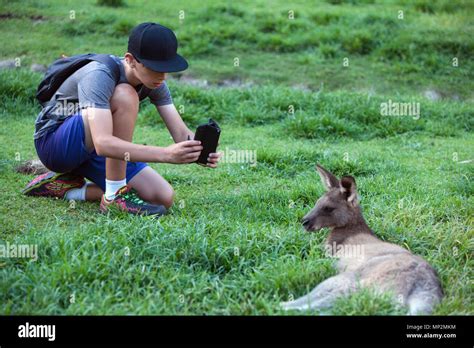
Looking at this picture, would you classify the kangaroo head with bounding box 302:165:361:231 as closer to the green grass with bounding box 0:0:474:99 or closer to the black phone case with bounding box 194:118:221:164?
the black phone case with bounding box 194:118:221:164

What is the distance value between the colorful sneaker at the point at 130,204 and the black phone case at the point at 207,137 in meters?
0.54

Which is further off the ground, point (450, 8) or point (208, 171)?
point (450, 8)

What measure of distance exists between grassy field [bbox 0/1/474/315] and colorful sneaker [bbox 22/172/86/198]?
0.12 metres

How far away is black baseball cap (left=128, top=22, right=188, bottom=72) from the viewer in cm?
464

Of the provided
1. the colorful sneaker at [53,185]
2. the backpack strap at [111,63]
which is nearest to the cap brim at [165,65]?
the backpack strap at [111,63]

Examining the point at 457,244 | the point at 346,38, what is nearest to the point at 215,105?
the point at 346,38

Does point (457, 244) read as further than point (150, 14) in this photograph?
No

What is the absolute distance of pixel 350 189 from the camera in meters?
4.69

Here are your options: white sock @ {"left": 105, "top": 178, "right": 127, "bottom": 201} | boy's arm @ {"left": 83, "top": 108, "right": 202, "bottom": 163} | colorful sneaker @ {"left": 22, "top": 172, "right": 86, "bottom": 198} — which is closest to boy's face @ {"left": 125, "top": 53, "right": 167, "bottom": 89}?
boy's arm @ {"left": 83, "top": 108, "right": 202, "bottom": 163}

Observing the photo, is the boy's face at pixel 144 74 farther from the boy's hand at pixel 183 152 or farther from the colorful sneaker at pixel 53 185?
the colorful sneaker at pixel 53 185
